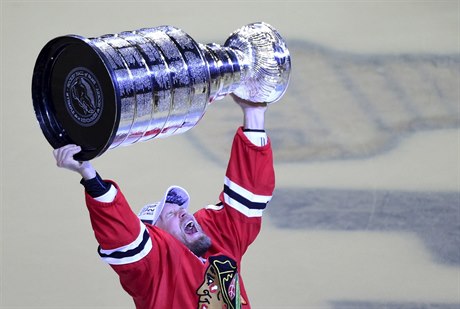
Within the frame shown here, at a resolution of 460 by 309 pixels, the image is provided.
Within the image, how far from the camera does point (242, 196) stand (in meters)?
3.07

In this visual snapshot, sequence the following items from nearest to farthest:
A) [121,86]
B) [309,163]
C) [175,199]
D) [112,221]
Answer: [121,86] < [112,221] < [175,199] < [309,163]

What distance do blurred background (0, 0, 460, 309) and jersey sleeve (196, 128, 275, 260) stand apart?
906mm

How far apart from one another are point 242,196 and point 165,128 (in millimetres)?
622

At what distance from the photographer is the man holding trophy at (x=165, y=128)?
7.74 feet

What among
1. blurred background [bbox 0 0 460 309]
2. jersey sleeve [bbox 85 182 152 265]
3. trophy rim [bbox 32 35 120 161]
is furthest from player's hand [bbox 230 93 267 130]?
blurred background [bbox 0 0 460 309]

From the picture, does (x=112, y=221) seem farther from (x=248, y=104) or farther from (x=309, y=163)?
(x=309, y=163)

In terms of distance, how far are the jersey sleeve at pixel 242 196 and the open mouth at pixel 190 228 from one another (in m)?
0.06

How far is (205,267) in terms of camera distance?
299 centimetres

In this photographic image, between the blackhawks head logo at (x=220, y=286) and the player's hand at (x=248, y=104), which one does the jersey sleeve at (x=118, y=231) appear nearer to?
the blackhawks head logo at (x=220, y=286)

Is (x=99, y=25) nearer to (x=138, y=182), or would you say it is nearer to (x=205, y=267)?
(x=138, y=182)

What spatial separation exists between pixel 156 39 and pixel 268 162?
684mm

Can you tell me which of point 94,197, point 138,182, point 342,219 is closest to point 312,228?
point 342,219

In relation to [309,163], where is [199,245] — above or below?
above

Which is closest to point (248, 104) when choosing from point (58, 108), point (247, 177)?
point (247, 177)
